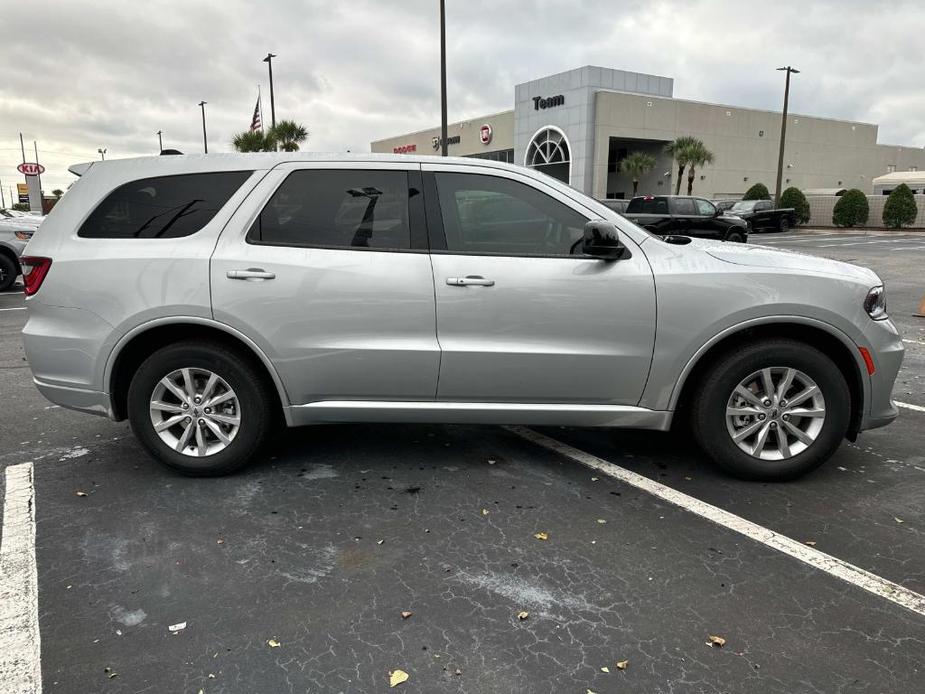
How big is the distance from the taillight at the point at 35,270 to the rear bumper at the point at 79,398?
55 centimetres

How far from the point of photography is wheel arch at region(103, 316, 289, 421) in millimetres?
3803

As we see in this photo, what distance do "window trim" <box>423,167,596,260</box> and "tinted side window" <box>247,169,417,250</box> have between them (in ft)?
0.42

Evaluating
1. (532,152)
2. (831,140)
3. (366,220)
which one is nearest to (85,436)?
(366,220)

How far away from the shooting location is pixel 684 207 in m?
21.5

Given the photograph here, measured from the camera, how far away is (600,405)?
152 inches

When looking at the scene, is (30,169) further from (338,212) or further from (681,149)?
(681,149)

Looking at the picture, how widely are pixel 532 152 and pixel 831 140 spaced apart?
25.8 m

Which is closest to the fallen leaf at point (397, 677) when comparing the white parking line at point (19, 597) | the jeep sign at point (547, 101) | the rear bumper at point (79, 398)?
the white parking line at point (19, 597)

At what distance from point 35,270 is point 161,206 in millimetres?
795

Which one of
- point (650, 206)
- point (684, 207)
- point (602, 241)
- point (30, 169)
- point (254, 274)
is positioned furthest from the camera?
point (30, 169)

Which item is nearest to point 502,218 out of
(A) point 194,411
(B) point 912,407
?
(A) point 194,411

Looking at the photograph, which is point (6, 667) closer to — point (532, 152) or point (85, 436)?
point (85, 436)

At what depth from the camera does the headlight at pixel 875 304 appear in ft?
12.4

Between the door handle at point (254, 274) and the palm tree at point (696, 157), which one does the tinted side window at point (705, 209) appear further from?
the palm tree at point (696, 157)
